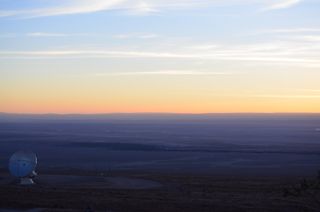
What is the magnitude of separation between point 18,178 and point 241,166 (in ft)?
79.9

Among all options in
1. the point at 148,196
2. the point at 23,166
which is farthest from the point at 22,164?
the point at 148,196

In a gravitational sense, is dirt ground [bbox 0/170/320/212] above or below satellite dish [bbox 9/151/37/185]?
below

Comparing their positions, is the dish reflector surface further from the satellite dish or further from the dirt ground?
the dirt ground

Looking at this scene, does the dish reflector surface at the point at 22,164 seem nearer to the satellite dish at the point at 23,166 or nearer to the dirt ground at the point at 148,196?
the satellite dish at the point at 23,166

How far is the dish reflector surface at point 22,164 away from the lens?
38.1m

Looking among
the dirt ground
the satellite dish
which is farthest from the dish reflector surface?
the dirt ground

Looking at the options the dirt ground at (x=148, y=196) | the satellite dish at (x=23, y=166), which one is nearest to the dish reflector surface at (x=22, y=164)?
the satellite dish at (x=23, y=166)

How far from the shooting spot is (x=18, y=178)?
129 feet

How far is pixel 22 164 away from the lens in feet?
125

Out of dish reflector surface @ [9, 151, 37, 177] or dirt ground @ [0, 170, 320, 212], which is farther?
dish reflector surface @ [9, 151, 37, 177]

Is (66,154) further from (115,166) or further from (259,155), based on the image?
(259,155)

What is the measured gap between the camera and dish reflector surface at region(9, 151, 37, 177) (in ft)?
125

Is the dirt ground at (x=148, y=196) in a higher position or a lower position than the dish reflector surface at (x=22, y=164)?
lower

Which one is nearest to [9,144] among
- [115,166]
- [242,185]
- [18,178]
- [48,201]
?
[115,166]
